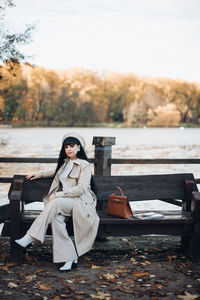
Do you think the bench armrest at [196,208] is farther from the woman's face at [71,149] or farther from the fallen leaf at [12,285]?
the fallen leaf at [12,285]

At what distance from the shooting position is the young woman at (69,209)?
13.4ft

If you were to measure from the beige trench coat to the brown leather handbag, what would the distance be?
0.64 feet

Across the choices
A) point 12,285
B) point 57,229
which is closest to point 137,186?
point 57,229

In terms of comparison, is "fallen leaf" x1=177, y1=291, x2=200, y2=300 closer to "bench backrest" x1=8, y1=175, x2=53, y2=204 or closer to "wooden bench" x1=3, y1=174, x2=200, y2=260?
"wooden bench" x1=3, y1=174, x2=200, y2=260

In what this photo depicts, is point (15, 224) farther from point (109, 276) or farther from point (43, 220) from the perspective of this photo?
point (109, 276)

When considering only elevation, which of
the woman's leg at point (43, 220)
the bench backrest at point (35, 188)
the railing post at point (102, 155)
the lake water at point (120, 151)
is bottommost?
the lake water at point (120, 151)

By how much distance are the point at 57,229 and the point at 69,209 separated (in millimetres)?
233

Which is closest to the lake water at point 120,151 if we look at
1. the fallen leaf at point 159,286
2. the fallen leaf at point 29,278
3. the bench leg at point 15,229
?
the bench leg at point 15,229

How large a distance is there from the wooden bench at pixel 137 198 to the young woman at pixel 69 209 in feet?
0.50

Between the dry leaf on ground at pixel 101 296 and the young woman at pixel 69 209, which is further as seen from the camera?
the young woman at pixel 69 209

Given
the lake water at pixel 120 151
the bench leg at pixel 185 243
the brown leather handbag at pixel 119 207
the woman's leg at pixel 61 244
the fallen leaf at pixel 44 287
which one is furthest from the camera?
the lake water at pixel 120 151

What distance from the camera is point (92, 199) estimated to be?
440 cm

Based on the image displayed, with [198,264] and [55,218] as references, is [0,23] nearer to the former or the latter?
[55,218]

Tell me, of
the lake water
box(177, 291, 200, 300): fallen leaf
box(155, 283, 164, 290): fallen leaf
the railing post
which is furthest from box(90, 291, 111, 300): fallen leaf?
the lake water
